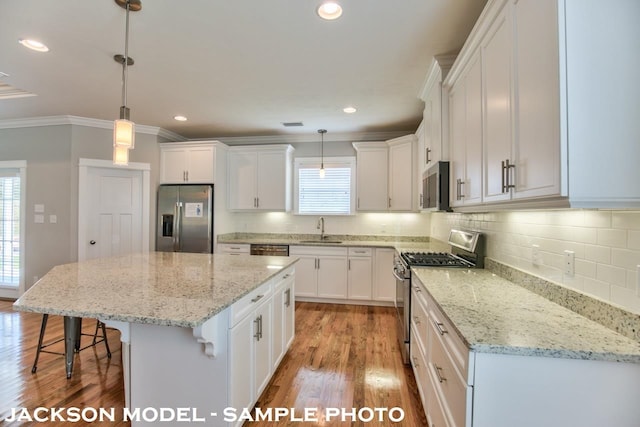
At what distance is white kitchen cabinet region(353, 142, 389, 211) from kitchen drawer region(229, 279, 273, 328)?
254 centimetres

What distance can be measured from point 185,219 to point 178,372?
3.08 meters

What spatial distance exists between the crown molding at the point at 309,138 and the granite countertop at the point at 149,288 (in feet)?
8.87

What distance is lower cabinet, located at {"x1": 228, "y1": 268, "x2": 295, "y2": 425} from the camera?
160 cm

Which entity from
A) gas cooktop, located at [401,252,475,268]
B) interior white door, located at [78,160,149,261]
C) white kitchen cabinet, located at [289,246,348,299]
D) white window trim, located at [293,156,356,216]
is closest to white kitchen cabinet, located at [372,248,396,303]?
white kitchen cabinet, located at [289,246,348,299]

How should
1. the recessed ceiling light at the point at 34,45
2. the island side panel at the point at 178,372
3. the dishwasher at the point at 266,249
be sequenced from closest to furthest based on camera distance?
the island side panel at the point at 178,372
the recessed ceiling light at the point at 34,45
the dishwasher at the point at 266,249

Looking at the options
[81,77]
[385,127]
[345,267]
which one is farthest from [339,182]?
[81,77]

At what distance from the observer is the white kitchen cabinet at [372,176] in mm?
4309

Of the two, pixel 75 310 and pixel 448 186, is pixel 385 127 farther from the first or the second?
pixel 75 310

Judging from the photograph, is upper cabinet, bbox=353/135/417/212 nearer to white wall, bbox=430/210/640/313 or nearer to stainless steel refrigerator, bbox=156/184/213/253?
white wall, bbox=430/210/640/313

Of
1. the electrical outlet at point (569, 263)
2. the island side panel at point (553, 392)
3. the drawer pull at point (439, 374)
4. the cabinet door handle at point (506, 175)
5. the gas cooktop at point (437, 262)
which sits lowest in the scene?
the drawer pull at point (439, 374)

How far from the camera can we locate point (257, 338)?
1912 millimetres

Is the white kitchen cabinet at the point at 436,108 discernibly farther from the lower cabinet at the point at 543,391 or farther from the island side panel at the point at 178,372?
the island side panel at the point at 178,372

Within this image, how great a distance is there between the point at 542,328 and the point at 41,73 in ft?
13.6

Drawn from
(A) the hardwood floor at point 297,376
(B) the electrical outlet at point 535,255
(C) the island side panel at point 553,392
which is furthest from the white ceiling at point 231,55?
(A) the hardwood floor at point 297,376
